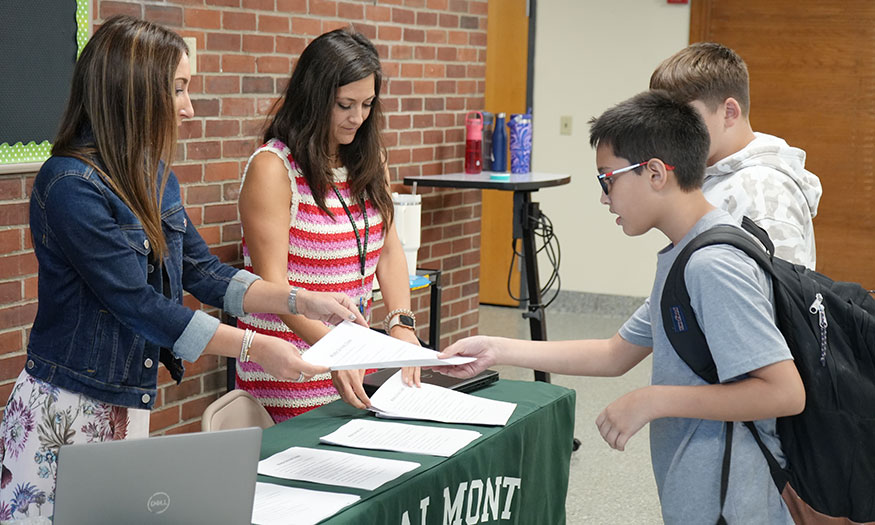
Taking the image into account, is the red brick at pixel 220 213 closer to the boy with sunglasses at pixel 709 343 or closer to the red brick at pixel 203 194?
the red brick at pixel 203 194

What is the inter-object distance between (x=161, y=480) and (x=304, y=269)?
1.29 m

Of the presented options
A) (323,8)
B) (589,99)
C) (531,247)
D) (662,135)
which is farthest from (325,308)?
(589,99)

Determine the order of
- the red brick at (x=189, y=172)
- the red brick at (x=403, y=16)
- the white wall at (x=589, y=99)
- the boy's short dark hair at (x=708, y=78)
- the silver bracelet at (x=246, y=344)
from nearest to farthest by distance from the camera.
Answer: the silver bracelet at (x=246, y=344) < the boy's short dark hair at (x=708, y=78) < the red brick at (x=189, y=172) < the red brick at (x=403, y=16) < the white wall at (x=589, y=99)

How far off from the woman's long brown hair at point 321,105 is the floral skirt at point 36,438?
0.92 metres

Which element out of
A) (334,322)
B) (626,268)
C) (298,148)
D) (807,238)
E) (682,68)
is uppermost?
(682,68)

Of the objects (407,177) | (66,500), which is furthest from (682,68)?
(407,177)

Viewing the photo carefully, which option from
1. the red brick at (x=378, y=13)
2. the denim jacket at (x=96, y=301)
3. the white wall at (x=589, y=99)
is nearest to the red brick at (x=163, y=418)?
the denim jacket at (x=96, y=301)

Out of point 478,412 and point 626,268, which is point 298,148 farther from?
point 626,268

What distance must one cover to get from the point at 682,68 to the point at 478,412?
36.1 inches

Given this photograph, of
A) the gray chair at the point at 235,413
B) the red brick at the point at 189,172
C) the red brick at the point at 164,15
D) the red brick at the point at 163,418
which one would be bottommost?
the red brick at the point at 163,418

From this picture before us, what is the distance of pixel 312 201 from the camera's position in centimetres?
249

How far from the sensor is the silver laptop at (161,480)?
1.18m

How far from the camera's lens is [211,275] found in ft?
6.88

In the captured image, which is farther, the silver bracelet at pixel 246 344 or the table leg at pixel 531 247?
the table leg at pixel 531 247
